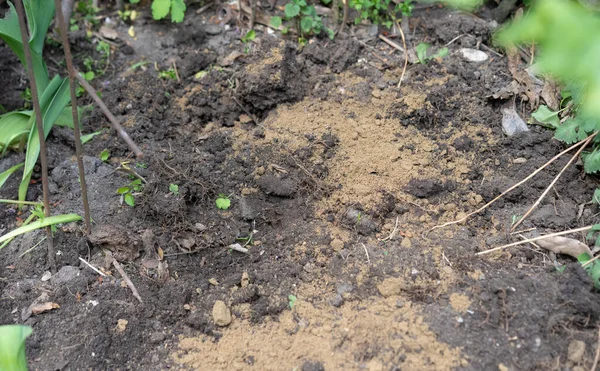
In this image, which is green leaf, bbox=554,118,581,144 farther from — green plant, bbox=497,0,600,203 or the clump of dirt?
green plant, bbox=497,0,600,203

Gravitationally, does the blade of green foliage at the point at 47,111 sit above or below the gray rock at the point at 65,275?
above

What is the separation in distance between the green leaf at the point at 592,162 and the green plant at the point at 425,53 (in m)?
0.86

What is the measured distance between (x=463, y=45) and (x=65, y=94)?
1.83 metres

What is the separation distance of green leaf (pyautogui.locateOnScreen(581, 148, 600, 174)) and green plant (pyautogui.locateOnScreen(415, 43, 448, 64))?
859 millimetres

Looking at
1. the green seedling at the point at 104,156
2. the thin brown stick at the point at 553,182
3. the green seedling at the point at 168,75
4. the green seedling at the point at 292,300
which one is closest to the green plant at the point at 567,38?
the thin brown stick at the point at 553,182

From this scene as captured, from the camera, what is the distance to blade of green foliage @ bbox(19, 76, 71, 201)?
207 centimetres

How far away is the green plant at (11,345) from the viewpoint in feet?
4.50

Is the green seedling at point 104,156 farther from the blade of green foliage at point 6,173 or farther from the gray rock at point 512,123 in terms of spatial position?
the gray rock at point 512,123

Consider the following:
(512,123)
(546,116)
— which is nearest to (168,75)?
(512,123)

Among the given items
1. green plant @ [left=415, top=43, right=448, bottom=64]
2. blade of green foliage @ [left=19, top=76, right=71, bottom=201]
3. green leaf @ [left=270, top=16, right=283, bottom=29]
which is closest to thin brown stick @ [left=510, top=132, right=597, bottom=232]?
green plant @ [left=415, top=43, right=448, bottom=64]

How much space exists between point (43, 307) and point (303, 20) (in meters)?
1.78

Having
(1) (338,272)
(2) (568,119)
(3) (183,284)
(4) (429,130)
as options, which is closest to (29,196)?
(3) (183,284)

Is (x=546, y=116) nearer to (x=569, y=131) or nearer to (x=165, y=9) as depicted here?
(x=569, y=131)

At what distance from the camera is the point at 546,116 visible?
228 centimetres
